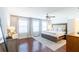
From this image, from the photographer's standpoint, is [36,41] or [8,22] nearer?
[8,22]

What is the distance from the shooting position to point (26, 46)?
1.72 meters

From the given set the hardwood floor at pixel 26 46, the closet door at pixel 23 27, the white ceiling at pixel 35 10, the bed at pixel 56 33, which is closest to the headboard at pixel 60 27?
the bed at pixel 56 33

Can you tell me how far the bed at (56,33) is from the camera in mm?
1671

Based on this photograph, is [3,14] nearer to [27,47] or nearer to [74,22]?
[27,47]

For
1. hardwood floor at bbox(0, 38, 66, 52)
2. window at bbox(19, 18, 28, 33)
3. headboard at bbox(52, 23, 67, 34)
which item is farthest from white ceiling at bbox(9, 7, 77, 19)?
hardwood floor at bbox(0, 38, 66, 52)

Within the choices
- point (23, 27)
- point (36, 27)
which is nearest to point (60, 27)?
point (36, 27)

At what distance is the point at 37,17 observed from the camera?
5.63 feet

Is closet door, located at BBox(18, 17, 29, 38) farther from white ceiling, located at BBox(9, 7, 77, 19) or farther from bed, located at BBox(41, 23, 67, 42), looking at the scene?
bed, located at BBox(41, 23, 67, 42)

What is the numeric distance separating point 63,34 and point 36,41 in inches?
21.0

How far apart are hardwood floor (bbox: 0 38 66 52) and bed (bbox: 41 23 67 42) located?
20 centimetres

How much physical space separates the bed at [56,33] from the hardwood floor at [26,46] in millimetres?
200

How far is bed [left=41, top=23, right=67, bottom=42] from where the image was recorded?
65.8 inches
